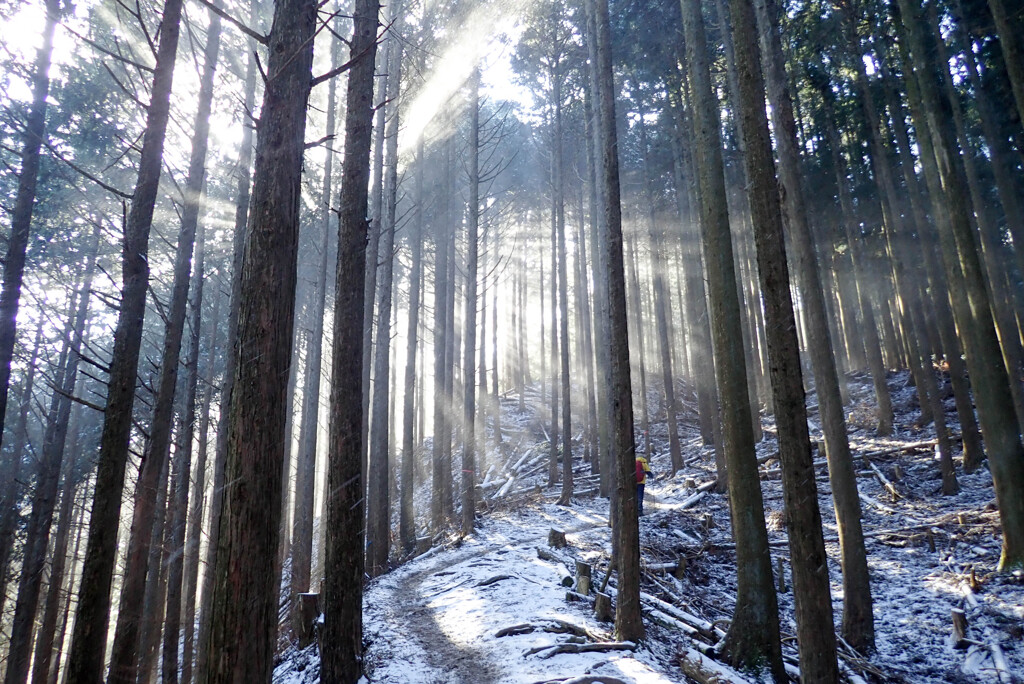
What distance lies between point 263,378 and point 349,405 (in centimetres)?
213

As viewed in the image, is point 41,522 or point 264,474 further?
point 41,522

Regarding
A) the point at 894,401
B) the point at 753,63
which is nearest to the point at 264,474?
the point at 753,63

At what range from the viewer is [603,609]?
293 inches

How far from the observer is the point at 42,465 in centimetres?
1259

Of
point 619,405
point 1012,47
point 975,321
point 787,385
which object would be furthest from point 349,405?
point 1012,47

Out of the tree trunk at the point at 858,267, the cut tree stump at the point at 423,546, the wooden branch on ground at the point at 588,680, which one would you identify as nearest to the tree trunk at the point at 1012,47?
the tree trunk at the point at 858,267

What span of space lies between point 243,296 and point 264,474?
1387 millimetres

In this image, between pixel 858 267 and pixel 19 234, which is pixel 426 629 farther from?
pixel 858 267

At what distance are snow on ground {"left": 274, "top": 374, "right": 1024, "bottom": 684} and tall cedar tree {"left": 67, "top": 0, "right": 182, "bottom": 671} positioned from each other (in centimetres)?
223

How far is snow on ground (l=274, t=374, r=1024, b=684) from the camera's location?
6.32 m

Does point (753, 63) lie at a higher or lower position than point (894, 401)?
higher

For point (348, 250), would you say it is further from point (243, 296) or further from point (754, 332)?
point (754, 332)

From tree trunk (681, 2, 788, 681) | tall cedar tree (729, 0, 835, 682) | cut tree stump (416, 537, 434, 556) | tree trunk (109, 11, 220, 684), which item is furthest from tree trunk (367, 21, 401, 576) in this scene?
tall cedar tree (729, 0, 835, 682)

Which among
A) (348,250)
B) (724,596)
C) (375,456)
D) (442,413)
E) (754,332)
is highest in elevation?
(754,332)
